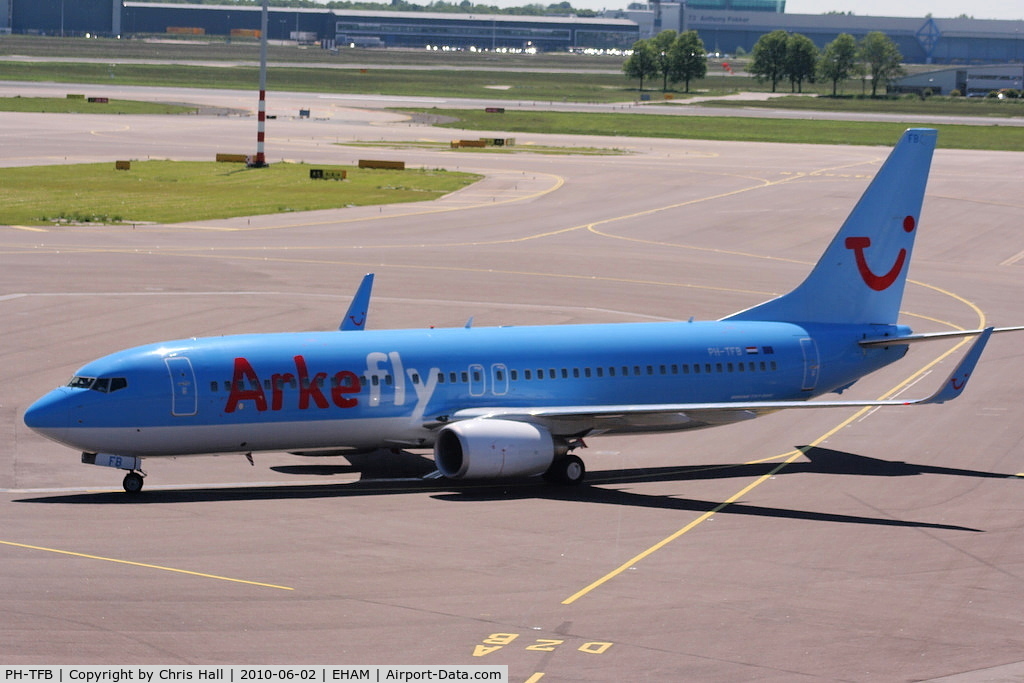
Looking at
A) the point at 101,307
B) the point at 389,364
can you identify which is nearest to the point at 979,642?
the point at 389,364

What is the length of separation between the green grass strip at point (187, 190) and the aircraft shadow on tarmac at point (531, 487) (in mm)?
54437

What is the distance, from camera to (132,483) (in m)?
35.4

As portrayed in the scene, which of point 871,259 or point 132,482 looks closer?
point 132,482

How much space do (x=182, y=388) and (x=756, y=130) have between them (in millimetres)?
160662

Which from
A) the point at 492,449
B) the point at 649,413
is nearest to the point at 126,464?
the point at 492,449

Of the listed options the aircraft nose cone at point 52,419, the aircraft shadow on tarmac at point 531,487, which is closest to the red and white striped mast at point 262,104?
the aircraft shadow on tarmac at point 531,487

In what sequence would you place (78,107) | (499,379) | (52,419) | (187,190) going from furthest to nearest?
(78,107) < (187,190) < (499,379) < (52,419)

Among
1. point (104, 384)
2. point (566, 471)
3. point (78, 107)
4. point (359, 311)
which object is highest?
point (78, 107)

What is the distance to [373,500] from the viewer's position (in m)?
35.3

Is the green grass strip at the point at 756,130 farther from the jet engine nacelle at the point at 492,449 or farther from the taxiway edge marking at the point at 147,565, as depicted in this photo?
the taxiway edge marking at the point at 147,565

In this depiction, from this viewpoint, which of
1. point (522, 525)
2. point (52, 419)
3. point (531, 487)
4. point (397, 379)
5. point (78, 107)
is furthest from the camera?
point (78, 107)

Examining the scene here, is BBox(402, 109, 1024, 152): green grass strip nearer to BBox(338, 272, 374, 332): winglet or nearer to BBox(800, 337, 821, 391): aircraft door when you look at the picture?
BBox(800, 337, 821, 391): aircraft door

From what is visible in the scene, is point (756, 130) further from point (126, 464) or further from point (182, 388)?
point (126, 464)

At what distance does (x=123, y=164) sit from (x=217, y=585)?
93525 mm
